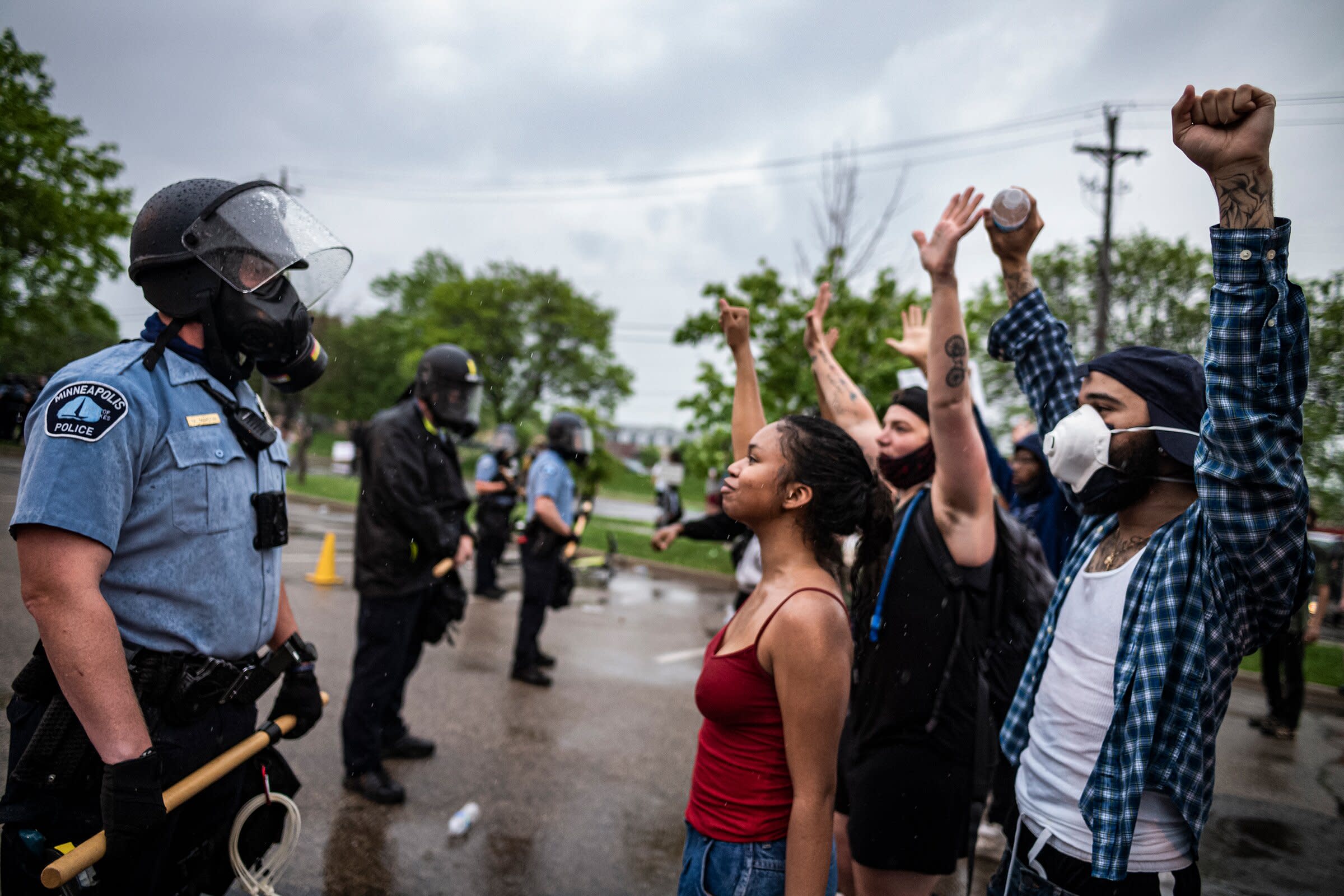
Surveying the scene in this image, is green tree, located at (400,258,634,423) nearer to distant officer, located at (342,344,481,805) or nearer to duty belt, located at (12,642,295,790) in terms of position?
distant officer, located at (342,344,481,805)

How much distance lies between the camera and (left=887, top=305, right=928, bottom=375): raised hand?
9.67 ft

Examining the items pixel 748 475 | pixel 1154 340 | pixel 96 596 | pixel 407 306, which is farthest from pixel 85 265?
pixel 407 306

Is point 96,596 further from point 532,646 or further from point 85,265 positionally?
point 532,646

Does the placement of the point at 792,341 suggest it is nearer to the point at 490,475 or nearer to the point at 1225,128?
the point at 490,475

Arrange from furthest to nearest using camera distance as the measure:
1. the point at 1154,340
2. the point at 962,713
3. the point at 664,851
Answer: the point at 1154,340
the point at 664,851
the point at 962,713

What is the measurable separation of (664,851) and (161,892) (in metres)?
2.23

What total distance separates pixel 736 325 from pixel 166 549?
5.69 feet

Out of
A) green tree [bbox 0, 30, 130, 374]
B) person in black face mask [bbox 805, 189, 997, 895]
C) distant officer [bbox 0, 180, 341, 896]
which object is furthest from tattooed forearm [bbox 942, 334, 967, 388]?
green tree [bbox 0, 30, 130, 374]

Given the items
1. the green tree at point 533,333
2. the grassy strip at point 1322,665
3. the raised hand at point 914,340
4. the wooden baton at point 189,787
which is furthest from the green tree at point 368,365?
the wooden baton at point 189,787

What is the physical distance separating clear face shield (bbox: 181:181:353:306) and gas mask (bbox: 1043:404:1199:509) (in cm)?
200

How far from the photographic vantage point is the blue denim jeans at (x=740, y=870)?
5.87 ft

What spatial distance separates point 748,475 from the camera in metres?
1.97

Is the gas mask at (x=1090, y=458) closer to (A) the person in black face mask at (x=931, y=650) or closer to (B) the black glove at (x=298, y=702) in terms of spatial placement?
(A) the person in black face mask at (x=931, y=650)

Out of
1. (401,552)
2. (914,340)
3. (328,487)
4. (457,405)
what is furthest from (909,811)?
(328,487)
